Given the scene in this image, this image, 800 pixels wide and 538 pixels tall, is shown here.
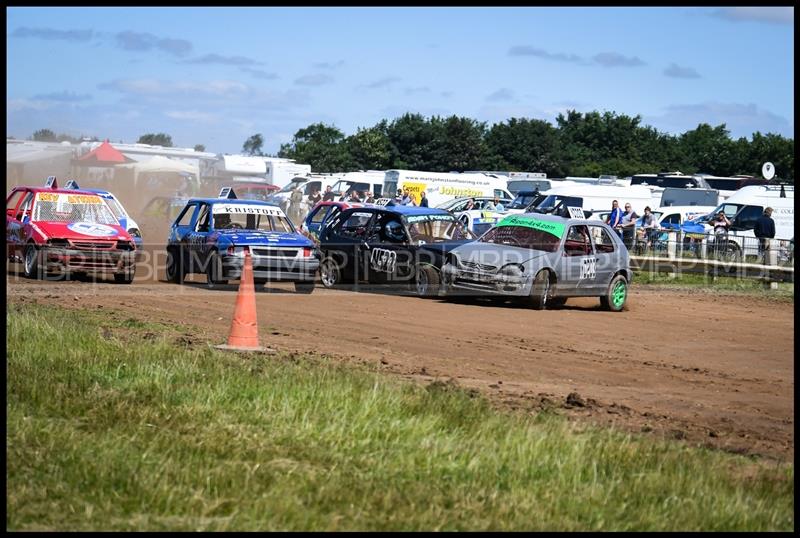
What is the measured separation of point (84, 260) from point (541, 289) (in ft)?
24.8

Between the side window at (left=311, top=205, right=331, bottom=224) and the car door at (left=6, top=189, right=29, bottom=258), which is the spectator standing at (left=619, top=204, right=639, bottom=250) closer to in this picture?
the side window at (left=311, top=205, right=331, bottom=224)

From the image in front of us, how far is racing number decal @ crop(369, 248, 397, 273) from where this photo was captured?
63.4ft

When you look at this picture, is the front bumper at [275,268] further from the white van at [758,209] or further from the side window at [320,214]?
the white van at [758,209]

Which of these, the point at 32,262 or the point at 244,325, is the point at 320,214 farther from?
the point at 244,325

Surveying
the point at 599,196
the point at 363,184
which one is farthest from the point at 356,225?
the point at 363,184

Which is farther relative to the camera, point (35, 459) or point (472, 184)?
point (472, 184)

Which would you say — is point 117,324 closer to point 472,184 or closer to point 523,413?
point 523,413

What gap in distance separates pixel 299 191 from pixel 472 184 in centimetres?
732

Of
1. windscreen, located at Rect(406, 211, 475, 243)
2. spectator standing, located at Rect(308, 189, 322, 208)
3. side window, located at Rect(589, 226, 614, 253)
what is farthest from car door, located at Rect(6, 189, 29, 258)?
spectator standing, located at Rect(308, 189, 322, 208)

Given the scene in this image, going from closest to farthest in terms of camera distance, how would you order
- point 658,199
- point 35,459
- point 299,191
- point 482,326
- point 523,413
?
point 35,459 < point 523,413 < point 482,326 < point 658,199 < point 299,191

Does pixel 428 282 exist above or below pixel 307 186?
below

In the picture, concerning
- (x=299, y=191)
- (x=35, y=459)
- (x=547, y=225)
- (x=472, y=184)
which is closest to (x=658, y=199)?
(x=472, y=184)

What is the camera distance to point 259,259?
59.7 ft

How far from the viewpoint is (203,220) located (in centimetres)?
1944
